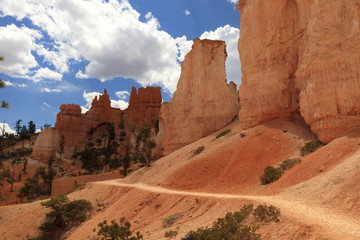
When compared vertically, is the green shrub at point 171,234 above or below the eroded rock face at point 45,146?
below

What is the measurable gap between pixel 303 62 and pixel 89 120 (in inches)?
2630

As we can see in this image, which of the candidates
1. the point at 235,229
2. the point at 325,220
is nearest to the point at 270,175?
the point at 325,220

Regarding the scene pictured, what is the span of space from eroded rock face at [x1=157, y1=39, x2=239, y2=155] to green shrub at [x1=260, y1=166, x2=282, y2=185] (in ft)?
63.4

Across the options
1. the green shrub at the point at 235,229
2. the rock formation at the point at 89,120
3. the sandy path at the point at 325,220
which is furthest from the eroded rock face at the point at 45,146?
the sandy path at the point at 325,220

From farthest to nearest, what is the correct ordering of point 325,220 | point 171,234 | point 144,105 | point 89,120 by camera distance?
point 144,105, point 89,120, point 171,234, point 325,220

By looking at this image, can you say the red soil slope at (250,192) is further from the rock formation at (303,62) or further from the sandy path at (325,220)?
the rock formation at (303,62)

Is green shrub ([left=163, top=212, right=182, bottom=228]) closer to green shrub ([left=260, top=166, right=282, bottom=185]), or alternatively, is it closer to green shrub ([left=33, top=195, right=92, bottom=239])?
green shrub ([left=260, top=166, right=282, bottom=185])

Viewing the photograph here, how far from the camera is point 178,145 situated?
37.6 meters

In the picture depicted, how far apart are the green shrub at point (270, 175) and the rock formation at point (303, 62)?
3854mm

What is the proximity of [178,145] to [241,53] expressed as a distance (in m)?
16.7

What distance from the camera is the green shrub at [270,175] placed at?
14883 mm

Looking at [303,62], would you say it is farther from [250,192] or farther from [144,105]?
[144,105]

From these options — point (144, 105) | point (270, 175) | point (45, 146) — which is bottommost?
point (270, 175)

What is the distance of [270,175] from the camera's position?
49.5ft
